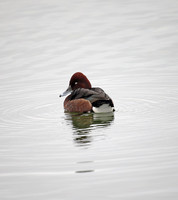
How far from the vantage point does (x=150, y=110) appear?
11.1m

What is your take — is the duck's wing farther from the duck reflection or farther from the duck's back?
the duck reflection

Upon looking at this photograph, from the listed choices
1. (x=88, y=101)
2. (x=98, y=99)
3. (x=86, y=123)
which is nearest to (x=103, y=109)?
(x=98, y=99)

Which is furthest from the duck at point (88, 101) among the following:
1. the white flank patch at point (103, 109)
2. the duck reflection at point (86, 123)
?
the duck reflection at point (86, 123)

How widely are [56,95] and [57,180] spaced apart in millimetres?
6563

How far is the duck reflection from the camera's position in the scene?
29.6 ft

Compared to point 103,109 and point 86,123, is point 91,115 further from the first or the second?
point 86,123

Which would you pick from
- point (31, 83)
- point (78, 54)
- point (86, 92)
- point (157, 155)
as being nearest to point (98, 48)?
point (78, 54)

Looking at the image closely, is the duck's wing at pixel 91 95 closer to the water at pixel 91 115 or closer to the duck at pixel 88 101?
Answer: the duck at pixel 88 101

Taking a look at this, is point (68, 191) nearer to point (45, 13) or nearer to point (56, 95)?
point (56, 95)

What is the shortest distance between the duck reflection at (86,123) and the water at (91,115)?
2cm

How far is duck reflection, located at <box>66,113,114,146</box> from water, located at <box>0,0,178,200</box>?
20mm

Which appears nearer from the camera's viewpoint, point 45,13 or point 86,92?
point 86,92

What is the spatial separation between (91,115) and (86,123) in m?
0.73

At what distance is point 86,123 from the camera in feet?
34.1
